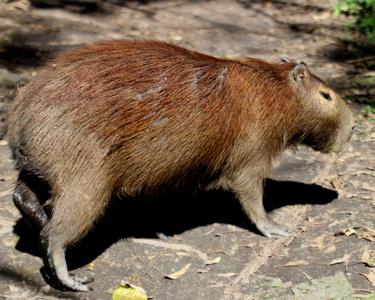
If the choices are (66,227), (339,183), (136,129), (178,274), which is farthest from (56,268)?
(339,183)

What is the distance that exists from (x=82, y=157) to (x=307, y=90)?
214cm

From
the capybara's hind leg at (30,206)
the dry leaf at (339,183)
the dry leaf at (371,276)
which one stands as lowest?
the dry leaf at (371,276)

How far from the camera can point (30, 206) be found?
3707 mm

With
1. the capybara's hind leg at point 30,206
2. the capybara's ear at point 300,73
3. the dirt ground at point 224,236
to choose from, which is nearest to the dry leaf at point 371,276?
the dirt ground at point 224,236

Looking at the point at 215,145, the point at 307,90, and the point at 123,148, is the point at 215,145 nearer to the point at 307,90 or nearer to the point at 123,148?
the point at 123,148

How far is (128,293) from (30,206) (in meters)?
0.96

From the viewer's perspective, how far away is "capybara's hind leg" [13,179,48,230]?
3.68 meters

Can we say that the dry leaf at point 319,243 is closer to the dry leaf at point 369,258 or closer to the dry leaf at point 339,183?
the dry leaf at point 369,258

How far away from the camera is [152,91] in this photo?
3.75 m

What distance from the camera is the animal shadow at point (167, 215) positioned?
165 inches

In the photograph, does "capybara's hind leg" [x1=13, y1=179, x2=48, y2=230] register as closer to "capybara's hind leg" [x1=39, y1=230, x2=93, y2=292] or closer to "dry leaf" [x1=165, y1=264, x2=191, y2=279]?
"capybara's hind leg" [x1=39, y1=230, x2=93, y2=292]

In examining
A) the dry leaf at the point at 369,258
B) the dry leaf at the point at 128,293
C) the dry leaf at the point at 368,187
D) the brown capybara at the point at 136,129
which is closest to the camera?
the brown capybara at the point at 136,129

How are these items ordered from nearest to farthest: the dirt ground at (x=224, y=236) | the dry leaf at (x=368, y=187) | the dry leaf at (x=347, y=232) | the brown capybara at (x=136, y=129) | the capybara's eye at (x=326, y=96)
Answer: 1. the brown capybara at (x=136, y=129)
2. the dirt ground at (x=224, y=236)
3. the dry leaf at (x=347, y=232)
4. the capybara's eye at (x=326, y=96)
5. the dry leaf at (x=368, y=187)

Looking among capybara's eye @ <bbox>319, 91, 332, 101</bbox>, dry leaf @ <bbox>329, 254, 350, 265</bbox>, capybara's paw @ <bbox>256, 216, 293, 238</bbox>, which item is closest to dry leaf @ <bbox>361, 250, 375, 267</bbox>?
dry leaf @ <bbox>329, 254, 350, 265</bbox>
